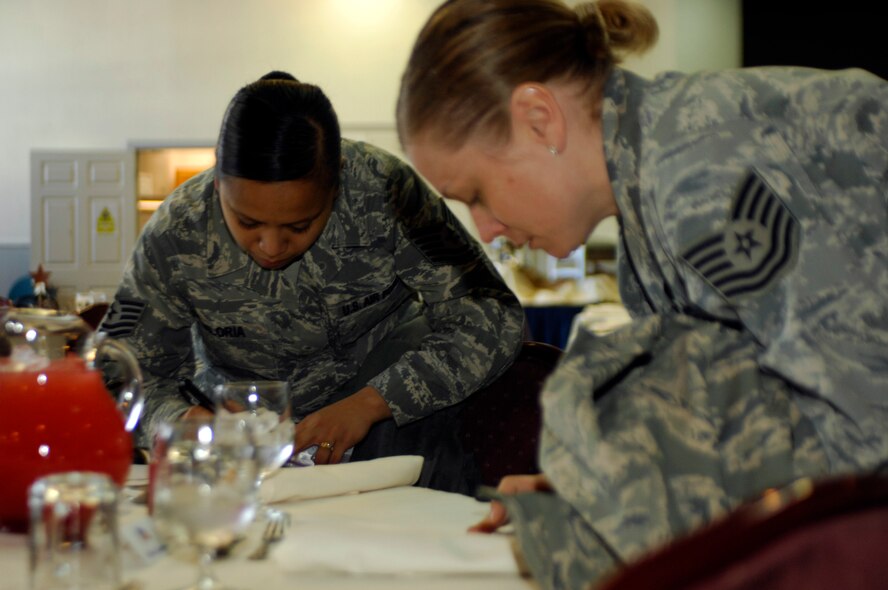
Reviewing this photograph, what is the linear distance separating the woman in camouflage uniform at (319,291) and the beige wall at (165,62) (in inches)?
284

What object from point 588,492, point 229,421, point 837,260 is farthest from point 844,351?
point 229,421

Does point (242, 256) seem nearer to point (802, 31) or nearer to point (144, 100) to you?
point (802, 31)

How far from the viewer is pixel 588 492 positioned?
0.74 meters

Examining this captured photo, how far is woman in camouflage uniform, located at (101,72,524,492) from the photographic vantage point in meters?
1.65

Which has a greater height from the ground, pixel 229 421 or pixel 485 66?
pixel 485 66

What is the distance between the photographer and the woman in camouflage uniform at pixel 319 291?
1.65m

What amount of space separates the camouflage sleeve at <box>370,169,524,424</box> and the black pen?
297 millimetres

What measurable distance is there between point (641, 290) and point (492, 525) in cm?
31

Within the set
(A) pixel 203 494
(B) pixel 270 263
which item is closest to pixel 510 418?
(B) pixel 270 263

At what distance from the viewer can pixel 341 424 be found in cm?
164

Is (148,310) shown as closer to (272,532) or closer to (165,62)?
(272,532)

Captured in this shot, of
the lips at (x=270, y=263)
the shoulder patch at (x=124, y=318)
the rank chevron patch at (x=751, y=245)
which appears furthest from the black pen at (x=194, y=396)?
the rank chevron patch at (x=751, y=245)

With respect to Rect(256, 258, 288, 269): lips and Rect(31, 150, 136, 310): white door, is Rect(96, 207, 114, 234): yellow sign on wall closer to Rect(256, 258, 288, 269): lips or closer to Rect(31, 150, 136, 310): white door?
Rect(31, 150, 136, 310): white door

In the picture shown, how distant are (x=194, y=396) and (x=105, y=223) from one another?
7.82 metres
